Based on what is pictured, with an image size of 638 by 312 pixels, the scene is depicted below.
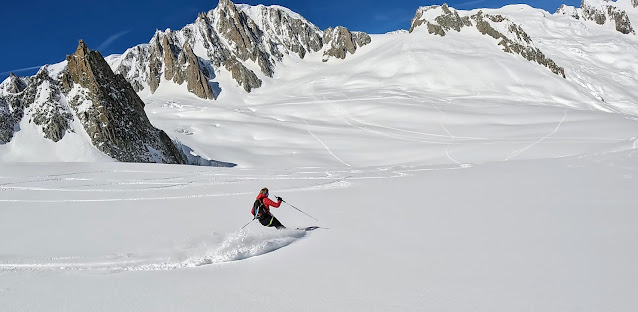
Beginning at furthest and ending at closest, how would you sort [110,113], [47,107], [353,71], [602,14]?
[602,14]
[353,71]
[47,107]
[110,113]

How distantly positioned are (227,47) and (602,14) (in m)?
157

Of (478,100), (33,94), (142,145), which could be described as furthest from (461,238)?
(478,100)

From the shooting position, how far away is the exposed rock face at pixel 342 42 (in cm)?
14550

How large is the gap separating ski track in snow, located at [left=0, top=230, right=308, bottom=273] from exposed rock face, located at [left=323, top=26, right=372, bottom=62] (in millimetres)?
140488

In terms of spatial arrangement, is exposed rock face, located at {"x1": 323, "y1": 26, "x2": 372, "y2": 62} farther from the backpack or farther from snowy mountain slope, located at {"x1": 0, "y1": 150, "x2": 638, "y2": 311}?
the backpack

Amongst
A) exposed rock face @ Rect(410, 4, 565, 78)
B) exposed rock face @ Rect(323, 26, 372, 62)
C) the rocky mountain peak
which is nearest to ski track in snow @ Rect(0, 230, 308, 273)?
the rocky mountain peak

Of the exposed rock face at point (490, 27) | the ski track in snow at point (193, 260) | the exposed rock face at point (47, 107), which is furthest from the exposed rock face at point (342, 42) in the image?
the ski track in snow at point (193, 260)

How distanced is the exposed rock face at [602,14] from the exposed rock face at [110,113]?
18941 cm

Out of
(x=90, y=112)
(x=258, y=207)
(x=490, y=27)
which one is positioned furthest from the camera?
(x=490, y=27)

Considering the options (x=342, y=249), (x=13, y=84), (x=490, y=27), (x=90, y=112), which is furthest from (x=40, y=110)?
(x=490, y=27)

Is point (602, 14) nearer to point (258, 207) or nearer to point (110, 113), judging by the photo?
point (110, 113)

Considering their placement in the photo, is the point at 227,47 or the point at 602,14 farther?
the point at 602,14

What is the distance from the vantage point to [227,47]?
465ft

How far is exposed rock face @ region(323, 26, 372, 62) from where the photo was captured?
145500 mm
